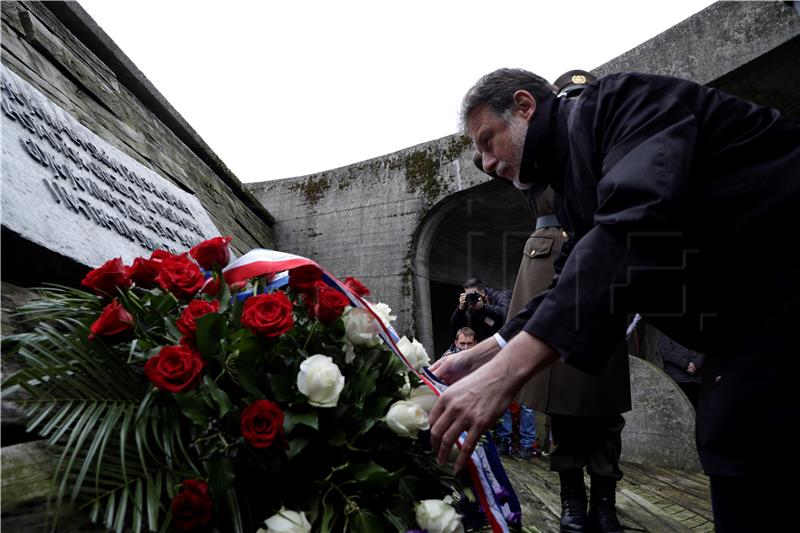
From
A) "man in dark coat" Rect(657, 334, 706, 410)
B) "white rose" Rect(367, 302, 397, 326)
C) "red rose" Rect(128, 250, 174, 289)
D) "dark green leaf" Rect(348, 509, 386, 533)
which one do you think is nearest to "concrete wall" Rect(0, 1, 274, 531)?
"red rose" Rect(128, 250, 174, 289)

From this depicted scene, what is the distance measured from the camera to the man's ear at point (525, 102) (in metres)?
1.59

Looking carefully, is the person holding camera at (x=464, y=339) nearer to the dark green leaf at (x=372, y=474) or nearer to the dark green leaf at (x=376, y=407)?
the dark green leaf at (x=376, y=407)

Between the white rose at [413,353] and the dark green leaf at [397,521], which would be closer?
the dark green leaf at [397,521]

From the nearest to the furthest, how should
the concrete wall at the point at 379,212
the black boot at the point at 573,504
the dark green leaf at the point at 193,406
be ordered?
the dark green leaf at the point at 193,406
the black boot at the point at 573,504
the concrete wall at the point at 379,212

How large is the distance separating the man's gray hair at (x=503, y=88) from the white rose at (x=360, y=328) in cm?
80

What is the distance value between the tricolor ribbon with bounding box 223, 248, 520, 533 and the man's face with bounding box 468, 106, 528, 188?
0.66m

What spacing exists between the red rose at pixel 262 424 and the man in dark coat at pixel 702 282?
0.34 meters

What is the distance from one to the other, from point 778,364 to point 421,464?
0.82 metres

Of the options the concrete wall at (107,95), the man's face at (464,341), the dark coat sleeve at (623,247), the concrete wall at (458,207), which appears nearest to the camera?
the dark coat sleeve at (623,247)

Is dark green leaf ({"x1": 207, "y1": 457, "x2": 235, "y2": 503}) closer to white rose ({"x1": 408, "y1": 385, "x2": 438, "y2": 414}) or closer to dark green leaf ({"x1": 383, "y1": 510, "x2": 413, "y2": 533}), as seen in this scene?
dark green leaf ({"x1": 383, "y1": 510, "x2": 413, "y2": 533})

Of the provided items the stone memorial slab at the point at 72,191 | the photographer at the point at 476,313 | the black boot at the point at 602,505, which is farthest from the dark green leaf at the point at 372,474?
the photographer at the point at 476,313

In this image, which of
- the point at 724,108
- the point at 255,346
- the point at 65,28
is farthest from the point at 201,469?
the point at 65,28

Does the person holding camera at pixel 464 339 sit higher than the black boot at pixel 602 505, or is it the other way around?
the person holding camera at pixel 464 339

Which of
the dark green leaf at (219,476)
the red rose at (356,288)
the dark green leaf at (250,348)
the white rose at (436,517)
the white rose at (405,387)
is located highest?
the red rose at (356,288)
